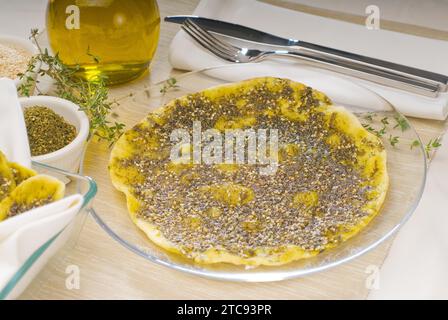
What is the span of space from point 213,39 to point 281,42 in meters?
0.13

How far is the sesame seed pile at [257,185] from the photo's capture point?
42.8 inches

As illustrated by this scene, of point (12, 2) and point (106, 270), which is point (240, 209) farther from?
point (12, 2)

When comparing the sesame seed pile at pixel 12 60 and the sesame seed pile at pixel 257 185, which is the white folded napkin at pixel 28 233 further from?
the sesame seed pile at pixel 12 60

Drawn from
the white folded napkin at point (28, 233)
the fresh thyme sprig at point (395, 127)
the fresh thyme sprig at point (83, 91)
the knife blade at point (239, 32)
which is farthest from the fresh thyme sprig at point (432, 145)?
the white folded napkin at point (28, 233)

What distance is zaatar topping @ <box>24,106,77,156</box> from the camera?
1220mm

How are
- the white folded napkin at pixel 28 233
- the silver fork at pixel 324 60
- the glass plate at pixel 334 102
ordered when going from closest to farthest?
Result: the white folded napkin at pixel 28 233, the glass plate at pixel 334 102, the silver fork at pixel 324 60

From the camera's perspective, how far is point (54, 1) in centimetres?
139

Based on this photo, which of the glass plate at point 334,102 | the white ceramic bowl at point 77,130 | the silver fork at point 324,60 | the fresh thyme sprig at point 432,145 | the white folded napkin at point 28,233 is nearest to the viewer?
the white folded napkin at point 28,233

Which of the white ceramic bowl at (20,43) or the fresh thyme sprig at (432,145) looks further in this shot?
the white ceramic bowl at (20,43)

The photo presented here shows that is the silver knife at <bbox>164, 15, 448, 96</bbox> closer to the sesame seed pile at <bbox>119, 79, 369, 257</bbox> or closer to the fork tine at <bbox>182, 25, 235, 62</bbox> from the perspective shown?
the fork tine at <bbox>182, 25, 235, 62</bbox>

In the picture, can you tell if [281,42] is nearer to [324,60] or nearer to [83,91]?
[324,60]

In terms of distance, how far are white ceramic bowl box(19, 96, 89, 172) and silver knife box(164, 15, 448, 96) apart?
1.10 feet

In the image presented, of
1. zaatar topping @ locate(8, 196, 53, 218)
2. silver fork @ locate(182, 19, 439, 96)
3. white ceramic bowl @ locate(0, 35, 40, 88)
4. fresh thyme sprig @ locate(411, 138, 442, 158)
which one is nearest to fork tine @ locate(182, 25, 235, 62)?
silver fork @ locate(182, 19, 439, 96)

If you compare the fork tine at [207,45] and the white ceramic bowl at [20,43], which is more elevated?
the fork tine at [207,45]
